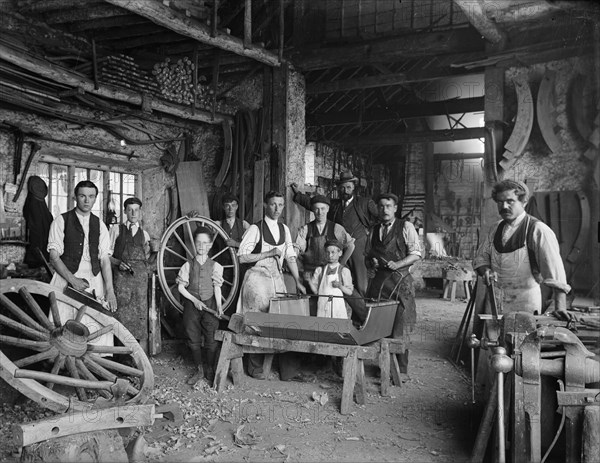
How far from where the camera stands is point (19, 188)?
19.8 feet

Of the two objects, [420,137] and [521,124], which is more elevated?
[420,137]

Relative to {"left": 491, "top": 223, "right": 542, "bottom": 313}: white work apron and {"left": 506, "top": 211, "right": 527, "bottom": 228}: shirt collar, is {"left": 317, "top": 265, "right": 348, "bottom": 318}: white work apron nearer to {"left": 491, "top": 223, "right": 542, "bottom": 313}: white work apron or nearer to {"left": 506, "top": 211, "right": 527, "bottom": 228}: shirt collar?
{"left": 491, "top": 223, "right": 542, "bottom": 313}: white work apron

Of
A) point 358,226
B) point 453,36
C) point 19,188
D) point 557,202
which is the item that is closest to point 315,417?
point 358,226

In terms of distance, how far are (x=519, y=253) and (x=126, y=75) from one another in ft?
16.1

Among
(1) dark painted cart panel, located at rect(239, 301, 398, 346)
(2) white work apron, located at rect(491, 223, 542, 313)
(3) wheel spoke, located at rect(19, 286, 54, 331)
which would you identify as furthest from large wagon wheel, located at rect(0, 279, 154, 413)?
(2) white work apron, located at rect(491, 223, 542, 313)

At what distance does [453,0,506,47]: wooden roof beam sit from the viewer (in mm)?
5121

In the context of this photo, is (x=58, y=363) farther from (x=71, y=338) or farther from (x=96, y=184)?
(x=96, y=184)

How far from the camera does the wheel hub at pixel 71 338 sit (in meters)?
4.09

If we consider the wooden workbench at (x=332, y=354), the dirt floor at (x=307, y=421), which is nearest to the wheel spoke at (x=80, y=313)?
the dirt floor at (x=307, y=421)

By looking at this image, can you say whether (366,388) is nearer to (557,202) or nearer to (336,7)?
(557,202)

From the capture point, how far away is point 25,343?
3.96 m

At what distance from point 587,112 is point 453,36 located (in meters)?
1.89

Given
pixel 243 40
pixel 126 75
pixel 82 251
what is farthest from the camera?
pixel 126 75

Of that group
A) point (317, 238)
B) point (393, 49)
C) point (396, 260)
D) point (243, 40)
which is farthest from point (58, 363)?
point (393, 49)
